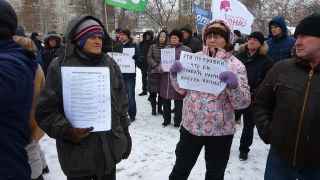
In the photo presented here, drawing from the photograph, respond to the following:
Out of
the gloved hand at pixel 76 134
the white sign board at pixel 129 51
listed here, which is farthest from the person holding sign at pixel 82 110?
the white sign board at pixel 129 51

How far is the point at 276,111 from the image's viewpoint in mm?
3010

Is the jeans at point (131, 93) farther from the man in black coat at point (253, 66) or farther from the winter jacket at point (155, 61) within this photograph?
the man in black coat at point (253, 66)

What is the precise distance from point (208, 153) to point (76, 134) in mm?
1369

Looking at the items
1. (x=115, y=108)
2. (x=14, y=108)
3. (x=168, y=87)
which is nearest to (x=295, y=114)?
(x=115, y=108)

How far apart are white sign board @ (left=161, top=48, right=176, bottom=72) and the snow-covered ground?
1167 millimetres

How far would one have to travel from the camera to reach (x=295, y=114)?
112 inches

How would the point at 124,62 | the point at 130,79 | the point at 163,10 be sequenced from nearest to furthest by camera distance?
1. the point at 124,62
2. the point at 130,79
3. the point at 163,10

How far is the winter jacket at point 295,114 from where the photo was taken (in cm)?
279

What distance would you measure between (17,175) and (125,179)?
2.94m

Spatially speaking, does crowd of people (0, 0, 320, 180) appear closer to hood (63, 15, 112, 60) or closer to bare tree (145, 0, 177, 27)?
hood (63, 15, 112, 60)

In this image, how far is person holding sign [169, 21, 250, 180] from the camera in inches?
140

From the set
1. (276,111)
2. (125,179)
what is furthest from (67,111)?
(125,179)

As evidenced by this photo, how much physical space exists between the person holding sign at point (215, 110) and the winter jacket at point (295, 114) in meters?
0.48

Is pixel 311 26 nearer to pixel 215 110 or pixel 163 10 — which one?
pixel 215 110
